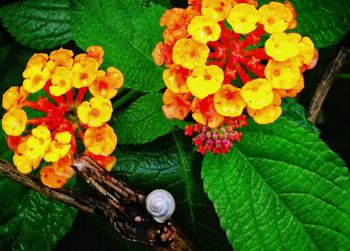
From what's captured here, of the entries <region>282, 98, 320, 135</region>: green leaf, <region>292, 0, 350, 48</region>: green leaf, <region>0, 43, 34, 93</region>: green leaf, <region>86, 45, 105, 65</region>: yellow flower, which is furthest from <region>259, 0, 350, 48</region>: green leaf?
<region>0, 43, 34, 93</region>: green leaf

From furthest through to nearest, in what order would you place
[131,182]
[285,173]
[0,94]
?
1. [0,94]
2. [131,182]
3. [285,173]

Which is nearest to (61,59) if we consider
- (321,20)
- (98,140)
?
(98,140)

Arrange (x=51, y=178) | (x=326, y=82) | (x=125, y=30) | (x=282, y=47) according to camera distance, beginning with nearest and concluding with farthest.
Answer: (x=282, y=47), (x=51, y=178), (x=125, y=30), (x=326, y=82)

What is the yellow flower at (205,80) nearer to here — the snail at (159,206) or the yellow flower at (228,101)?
the yellow flower at (228,101)

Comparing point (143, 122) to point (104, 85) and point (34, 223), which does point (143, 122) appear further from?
point (34, 223)

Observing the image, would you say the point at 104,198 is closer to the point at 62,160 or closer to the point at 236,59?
the point at 62,160

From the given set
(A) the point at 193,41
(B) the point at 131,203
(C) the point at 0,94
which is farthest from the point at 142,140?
(C) the point at 0,94
